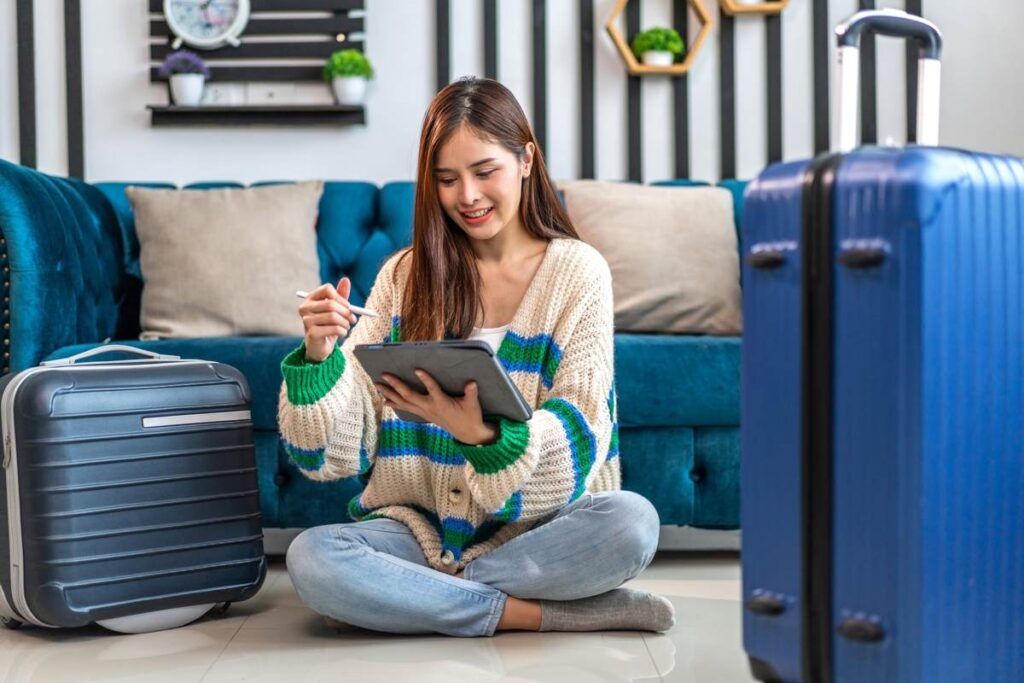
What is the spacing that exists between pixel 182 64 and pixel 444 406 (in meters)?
2.17

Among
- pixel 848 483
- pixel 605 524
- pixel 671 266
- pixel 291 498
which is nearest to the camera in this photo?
pixel 848 483

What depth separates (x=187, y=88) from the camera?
3.47 meters

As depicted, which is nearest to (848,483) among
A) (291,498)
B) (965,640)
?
(965,640)

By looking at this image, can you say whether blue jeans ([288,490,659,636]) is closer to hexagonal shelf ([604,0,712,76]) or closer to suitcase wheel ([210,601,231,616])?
suitcase wheel ([210,601,231,616])

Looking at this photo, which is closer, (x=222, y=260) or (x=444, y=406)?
(x=444, y=406)

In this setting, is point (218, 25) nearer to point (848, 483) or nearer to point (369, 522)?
point (369, 522)

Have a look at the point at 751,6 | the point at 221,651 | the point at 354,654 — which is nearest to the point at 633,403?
the point at 354,654

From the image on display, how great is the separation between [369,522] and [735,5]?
7.11 feet

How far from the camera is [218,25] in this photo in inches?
139

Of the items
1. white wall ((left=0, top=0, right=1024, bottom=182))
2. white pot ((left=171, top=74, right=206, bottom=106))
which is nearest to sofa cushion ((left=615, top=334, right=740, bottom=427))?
white wall ((left=0, top=0, right=1024, bottom=182))

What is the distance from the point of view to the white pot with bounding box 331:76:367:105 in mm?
3471

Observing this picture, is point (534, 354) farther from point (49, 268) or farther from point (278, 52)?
point (278, 52)

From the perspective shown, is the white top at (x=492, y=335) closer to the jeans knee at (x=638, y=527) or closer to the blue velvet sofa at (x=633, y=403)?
the jeans knee at (x=638, y=527)

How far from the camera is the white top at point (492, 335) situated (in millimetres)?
1985
